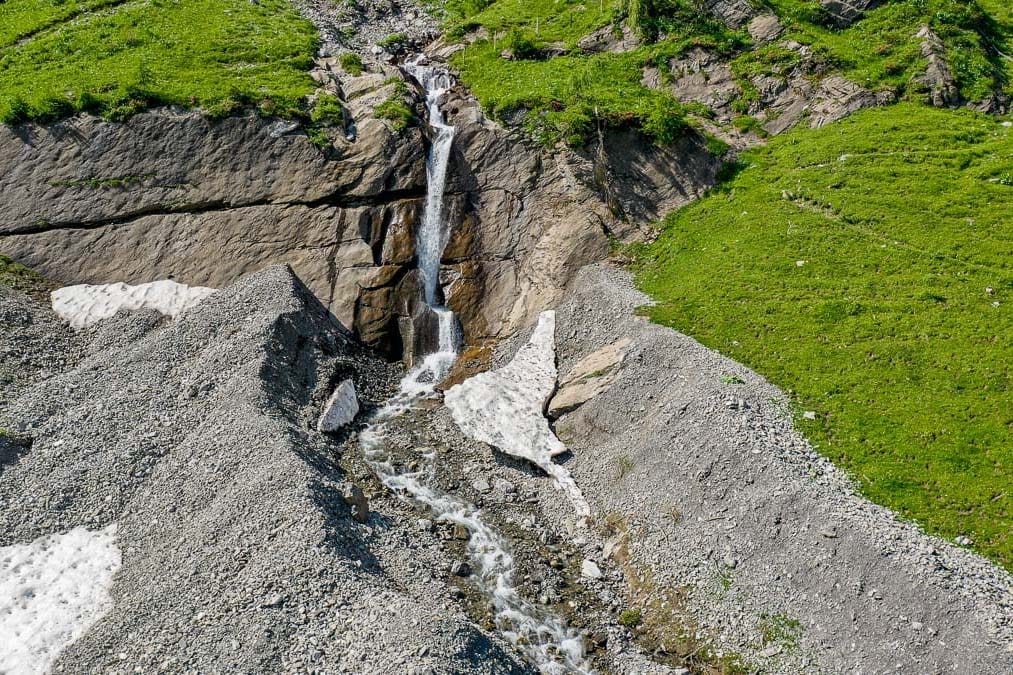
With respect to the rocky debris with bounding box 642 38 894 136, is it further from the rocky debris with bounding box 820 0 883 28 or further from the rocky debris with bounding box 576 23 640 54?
the rocky debris with bounding box 820 0 883 28

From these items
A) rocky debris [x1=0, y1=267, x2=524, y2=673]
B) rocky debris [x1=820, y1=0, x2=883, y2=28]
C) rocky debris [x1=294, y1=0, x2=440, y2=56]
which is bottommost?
rocky debris [x1=0, y1=267, x2=524, y2=673]

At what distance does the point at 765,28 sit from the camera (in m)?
46.1

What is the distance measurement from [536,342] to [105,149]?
2733cm

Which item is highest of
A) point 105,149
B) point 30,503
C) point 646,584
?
point 105,149

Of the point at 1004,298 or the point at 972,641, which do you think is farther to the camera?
the point at 1004,298

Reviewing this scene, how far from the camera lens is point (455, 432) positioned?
91.0ft

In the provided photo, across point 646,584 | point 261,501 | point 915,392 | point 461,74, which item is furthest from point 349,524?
point 461,74

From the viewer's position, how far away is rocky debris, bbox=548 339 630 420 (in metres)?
26.9

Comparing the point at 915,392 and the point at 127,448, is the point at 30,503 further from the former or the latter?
the point at 915,392

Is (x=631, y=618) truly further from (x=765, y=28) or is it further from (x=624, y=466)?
(x=765, y=28)

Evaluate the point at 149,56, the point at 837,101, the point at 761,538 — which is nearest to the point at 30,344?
the point at 149,56

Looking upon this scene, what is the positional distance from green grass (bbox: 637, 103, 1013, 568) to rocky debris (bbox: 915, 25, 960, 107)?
1.65 m

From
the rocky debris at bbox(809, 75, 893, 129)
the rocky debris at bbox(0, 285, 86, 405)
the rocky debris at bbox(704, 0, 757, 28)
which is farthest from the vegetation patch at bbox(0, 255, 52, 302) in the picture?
the rocky debris at bbox(704, 0, 757, 28)

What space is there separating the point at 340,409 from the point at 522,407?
25.2ft
